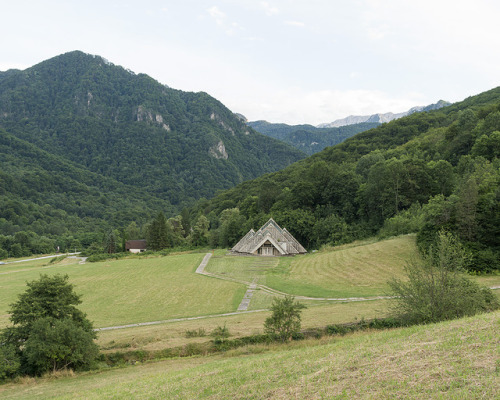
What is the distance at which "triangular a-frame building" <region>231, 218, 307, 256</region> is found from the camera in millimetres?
48500

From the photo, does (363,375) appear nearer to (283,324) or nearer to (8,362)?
(283,324)

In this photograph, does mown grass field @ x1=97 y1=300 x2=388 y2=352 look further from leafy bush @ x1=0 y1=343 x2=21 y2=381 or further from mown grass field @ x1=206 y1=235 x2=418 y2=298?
mown grass field @ x1=206 y1=235 x2=418 y2=298

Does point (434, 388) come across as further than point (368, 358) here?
No

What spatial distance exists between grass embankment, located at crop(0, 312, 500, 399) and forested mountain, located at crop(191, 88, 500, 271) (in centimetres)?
2110

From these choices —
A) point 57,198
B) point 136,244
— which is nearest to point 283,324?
point 136,244

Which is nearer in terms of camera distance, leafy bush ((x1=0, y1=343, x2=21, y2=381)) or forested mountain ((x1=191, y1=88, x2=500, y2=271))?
leafy bush ((x1=0, y1=343, x2=21, y2=381))

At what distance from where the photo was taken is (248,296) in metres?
27.7

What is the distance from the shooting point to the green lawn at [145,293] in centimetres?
2477

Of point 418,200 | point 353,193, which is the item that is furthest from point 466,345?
point 353,193

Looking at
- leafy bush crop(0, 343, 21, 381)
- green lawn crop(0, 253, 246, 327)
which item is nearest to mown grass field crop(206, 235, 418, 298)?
green lawn crop(0, 253, 246, 327)

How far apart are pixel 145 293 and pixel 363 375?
25.4 m

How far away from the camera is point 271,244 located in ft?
161

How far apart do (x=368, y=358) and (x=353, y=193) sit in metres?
47.2

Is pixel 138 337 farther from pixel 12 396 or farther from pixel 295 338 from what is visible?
pixel 295 338
